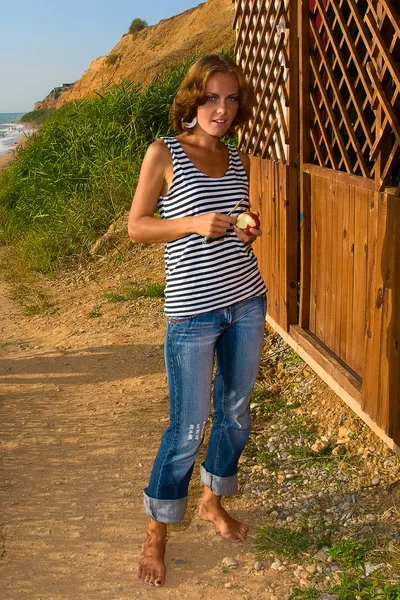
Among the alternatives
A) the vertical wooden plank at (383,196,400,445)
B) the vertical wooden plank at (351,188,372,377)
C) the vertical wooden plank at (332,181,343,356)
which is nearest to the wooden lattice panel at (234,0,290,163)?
the vertical wooden plank at (332,181,343,356)

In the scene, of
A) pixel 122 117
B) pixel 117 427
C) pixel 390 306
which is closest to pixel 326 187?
pixel 390 306

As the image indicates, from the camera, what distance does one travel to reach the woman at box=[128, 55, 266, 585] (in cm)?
271

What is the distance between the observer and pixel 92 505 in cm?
376

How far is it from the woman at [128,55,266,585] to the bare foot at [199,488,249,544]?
409 mm

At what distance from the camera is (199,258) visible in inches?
108

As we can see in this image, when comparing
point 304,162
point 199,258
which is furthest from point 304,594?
point 304,162

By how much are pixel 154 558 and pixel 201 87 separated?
1.88m

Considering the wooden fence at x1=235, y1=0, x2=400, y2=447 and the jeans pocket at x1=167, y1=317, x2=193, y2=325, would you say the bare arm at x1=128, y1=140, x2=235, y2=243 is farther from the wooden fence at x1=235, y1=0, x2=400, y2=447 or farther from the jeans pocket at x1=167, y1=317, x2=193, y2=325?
the wooden fence at x1=235, y1=0, x2=400, y2=447

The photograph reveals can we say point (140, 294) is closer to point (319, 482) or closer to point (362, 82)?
point (319, 482)

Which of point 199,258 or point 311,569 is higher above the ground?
point 199,258

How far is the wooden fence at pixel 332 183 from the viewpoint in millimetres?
3336

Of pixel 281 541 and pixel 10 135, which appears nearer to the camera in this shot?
pixel 281 541

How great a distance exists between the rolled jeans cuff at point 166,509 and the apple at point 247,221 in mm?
1124

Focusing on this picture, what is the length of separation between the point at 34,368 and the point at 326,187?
3.00m
